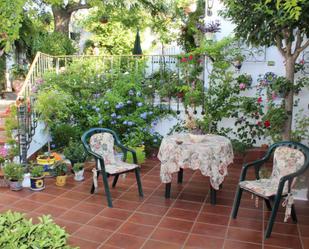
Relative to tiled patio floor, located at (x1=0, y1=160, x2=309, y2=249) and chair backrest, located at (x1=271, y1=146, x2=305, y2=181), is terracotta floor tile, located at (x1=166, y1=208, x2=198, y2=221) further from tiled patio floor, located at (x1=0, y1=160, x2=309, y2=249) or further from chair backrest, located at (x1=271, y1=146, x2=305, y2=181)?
chair backrest, located at (x1=271, y1=146, x2=305, y2=181)

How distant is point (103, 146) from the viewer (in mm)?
4590

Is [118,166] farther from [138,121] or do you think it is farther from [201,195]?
[138,121]

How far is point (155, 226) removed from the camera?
358cm

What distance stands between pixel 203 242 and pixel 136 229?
0.68 m

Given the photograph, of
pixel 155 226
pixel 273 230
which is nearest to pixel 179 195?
pixel 155 226

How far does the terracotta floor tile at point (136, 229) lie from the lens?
134 inches

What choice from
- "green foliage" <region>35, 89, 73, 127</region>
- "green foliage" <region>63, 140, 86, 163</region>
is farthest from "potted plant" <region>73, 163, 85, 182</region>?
"green foliage" <region>35, 89, 73, 127</region>

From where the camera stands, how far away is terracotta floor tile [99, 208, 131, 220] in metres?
3.79

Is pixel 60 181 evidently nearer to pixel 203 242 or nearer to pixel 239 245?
pixel 203 242

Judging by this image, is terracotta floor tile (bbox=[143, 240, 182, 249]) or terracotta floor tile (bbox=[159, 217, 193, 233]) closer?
terracotta floor tile (bbox=[143, 240, 182, 249])

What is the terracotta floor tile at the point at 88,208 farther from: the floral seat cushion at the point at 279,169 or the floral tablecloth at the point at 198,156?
the floral seat cushion at the point at 279,169

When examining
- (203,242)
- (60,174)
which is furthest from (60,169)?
(203,242)

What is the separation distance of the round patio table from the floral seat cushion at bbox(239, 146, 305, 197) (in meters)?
0.40

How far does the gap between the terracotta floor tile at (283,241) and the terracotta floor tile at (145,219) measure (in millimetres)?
1123
